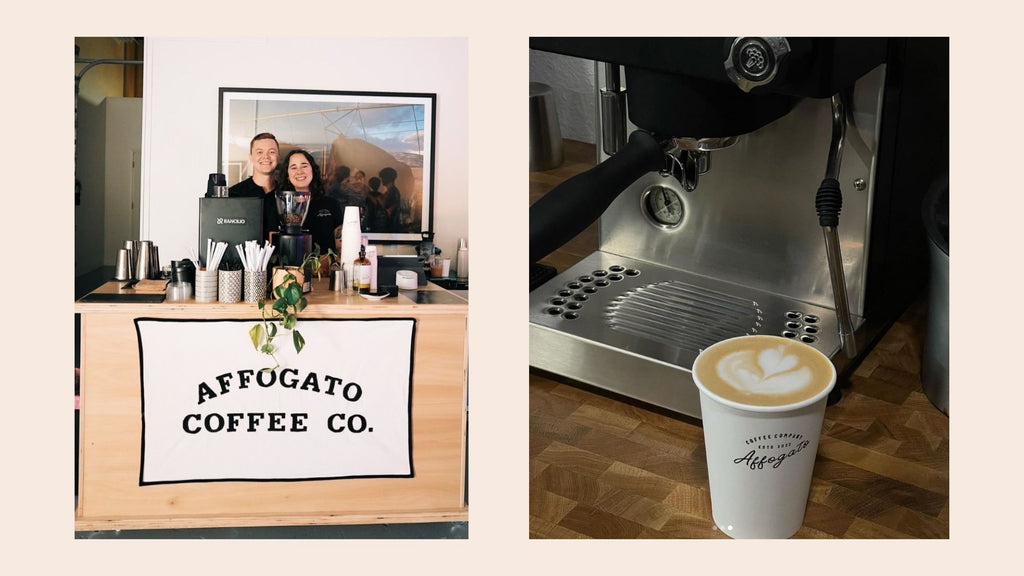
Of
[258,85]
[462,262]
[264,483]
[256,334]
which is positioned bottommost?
[264,483]

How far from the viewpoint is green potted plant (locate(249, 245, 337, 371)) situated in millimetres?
1290

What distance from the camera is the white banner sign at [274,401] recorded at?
4.30ft

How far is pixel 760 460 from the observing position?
98cm

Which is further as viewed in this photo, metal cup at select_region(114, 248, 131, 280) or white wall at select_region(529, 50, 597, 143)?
white wall at select_region(529, 50, 597, 143)

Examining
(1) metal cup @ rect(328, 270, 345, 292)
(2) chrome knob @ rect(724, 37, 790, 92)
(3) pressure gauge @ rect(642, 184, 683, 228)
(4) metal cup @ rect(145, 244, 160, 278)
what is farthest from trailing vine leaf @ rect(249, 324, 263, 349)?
(2) chrome knob @ rect(724, 37, 790, 92)

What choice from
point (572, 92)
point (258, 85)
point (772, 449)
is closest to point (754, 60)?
point (772, 449)

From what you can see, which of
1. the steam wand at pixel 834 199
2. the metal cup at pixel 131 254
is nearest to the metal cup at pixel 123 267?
the metal cup at pixel 131 254

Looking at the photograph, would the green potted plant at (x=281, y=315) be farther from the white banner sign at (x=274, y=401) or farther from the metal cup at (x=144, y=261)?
the metal cup at (x=144, y=261)

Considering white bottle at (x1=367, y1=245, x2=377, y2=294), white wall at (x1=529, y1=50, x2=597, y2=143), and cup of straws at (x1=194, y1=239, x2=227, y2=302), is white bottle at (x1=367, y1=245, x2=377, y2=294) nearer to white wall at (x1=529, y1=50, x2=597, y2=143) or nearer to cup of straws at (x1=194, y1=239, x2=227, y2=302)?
cup of straws at (x1=194, y1=239, x2=227, y2=302)

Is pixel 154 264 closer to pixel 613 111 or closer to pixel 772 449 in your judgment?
pixel 613 111

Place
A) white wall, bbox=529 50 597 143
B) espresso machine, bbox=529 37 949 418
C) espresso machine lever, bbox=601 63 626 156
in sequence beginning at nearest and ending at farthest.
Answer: espresso machine, bbox=529 37 949 418
espresso machine lever, bbox=601 63 626 156
white wall, bbox=529 50 597 143

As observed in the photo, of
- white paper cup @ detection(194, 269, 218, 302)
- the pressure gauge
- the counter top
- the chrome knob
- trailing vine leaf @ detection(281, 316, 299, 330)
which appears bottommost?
trailing vine leaf @ detection(281, 316, 299, 330)

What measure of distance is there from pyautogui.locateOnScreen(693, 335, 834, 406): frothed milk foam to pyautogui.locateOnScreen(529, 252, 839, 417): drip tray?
151mm

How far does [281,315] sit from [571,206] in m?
0.52
